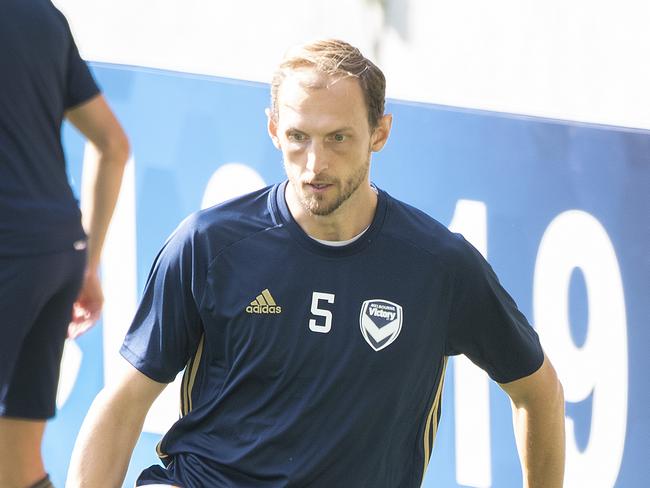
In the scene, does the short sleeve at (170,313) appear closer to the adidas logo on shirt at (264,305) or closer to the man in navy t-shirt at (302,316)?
the man in navy t-shirt at (302,316)

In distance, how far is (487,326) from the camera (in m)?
3.26

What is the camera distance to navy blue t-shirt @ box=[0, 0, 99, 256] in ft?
10.2

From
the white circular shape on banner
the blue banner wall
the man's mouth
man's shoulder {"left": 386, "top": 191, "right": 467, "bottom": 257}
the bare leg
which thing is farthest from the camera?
the white circular shape on banner

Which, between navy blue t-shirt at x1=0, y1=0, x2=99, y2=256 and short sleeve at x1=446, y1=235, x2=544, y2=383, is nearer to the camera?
navy blue t-shirt at x1=0, y1=0, x2=99, y2=256

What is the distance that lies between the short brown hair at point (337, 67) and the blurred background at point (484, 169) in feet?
4.12

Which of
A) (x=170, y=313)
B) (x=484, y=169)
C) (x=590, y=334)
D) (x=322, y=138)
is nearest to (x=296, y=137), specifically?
(x=322, y=138)

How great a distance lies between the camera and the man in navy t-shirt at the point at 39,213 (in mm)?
3123

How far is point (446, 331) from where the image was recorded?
3.24 metres

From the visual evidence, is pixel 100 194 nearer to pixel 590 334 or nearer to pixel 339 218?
pixel 339 218

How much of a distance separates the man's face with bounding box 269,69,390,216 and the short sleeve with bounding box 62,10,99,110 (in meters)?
0.55

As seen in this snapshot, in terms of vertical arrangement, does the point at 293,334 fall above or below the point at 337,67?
below

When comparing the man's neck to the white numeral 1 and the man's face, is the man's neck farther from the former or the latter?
Answer: the white numeral 1

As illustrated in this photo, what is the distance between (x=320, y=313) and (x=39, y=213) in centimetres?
72

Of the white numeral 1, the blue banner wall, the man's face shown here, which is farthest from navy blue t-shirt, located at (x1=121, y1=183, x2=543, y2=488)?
the blue banner wall
